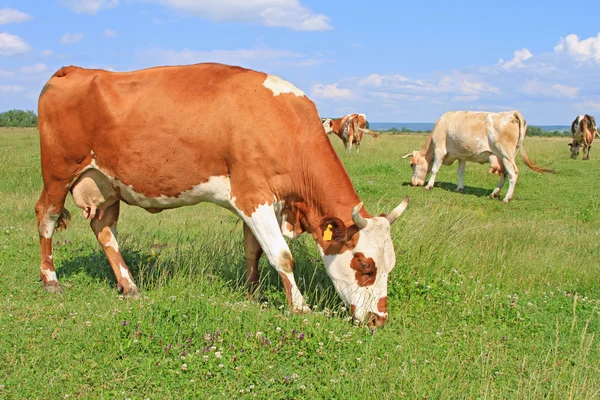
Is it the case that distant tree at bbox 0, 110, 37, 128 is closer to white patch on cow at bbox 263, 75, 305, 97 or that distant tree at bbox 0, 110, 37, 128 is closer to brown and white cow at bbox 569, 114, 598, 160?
brown and white cow at bbox 569, 114, 598, 160

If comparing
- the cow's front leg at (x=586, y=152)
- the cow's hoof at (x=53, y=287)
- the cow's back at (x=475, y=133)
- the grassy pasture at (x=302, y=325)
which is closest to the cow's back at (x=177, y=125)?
the grassy pasture at (x=302, y=325)

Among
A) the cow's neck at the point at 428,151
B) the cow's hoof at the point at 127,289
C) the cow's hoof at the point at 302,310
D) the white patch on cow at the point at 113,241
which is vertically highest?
the cow's neck at the point at 428,151

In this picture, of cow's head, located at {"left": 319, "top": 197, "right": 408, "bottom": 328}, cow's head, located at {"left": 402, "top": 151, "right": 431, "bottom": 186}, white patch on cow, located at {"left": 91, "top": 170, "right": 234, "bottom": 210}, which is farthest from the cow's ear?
cow's head, located at {"left": 402, "top": 151, "right": 431, "bottom": 186}

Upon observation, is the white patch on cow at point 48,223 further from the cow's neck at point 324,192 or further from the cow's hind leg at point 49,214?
the cow's neck at point 324,192

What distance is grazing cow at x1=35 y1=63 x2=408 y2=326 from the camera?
572 cm

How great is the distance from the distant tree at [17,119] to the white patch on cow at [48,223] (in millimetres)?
66697

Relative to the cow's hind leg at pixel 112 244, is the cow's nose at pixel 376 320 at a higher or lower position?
lower

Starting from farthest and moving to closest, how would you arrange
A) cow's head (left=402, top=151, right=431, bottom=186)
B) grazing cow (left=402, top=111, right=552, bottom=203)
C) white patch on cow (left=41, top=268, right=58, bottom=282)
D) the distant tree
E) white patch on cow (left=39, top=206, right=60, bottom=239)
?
the distant tree
cow's head (left=402, top=151, right=431, bottom=186)
grazing cow (left=402, top=111, right=552, bottom=203)
white patch on cow (left=39, top=206, right=60, bottom=239)
white patch on cow (left=41, top=268, right=58, bottom=282)

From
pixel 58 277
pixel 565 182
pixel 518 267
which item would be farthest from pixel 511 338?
pixel 565 182

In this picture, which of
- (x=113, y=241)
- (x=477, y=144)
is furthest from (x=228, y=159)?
(x=477, y=144)

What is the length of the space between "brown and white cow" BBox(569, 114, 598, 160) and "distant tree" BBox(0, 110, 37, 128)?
5711 cm

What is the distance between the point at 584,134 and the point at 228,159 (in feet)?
87.8

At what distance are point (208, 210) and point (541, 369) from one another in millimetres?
8759

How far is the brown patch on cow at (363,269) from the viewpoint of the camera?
5.59 metres
